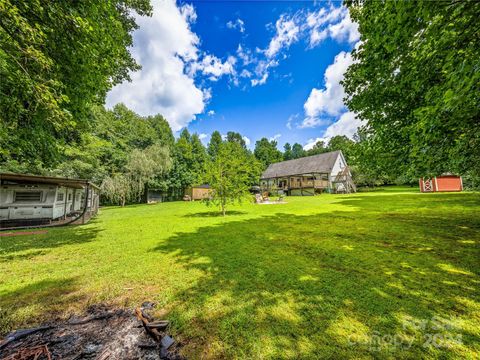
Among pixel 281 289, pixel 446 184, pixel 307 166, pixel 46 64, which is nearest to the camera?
pixel 281 289

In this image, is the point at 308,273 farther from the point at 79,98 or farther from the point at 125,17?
the point at 125,17

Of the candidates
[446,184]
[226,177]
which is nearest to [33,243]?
[226,177]

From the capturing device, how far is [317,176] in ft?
115

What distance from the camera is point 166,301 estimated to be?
3.12m

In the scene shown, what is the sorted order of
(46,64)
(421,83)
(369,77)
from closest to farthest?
(46,64) < (421,83) < (369,77)

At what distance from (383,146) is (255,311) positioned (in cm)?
769

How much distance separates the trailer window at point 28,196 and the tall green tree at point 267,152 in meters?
49.0

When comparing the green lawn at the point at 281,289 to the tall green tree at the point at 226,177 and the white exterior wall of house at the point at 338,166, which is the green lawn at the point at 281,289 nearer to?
the tall green tree at the point at 226,177

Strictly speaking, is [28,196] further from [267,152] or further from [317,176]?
[267,152]

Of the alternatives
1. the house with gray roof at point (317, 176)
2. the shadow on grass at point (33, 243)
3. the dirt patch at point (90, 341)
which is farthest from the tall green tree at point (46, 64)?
the house with gray roof at point (317, 176)

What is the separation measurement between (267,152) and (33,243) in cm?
5574

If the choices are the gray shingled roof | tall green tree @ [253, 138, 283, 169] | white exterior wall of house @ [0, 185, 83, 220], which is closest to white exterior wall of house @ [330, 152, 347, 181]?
the gray shingled roof

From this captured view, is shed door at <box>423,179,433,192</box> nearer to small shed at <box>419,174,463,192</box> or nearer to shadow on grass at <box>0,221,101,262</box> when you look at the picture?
small shed at <box>419,174,463,192</box>

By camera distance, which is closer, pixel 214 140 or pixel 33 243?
pixel 33 243
